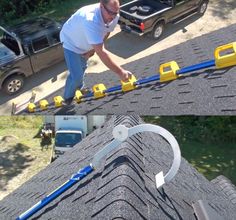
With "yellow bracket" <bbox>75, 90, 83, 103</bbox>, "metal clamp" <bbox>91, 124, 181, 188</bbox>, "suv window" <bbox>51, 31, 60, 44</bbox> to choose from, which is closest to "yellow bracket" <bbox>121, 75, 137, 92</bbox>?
"yellow bracket" <bbox>75, 90, 83, 103</bbox>

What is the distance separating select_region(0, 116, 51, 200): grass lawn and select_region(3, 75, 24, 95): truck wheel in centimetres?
87

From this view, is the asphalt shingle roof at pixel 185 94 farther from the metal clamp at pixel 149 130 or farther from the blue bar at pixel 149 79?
the metal clamp at pixel 149 130

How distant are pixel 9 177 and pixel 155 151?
7930 mm

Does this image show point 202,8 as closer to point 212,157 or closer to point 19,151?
point 212,157

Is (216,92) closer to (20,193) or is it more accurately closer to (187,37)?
(20,193)

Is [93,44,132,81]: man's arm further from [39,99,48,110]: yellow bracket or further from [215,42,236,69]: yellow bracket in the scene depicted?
[39,99,48,110]: yellow bracket

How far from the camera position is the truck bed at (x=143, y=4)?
1328cm

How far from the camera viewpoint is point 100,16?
14.3 ft

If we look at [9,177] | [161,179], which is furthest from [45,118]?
[161,179]

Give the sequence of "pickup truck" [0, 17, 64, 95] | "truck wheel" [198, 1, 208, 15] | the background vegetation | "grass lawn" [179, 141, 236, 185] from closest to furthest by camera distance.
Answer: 1. "grass lawn" [179, 141, 236, 185]
2. "pickup truck" [0, 17, 64, 95]
3. "truck wheel" [198, 1, 208, 15]
4. the background vegetation

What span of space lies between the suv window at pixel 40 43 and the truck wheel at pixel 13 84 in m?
1.05

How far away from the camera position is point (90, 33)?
436cm

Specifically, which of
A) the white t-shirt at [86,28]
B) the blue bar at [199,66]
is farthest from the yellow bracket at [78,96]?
the blue bar at [199,66]

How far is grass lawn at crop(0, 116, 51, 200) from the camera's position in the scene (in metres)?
10.5
